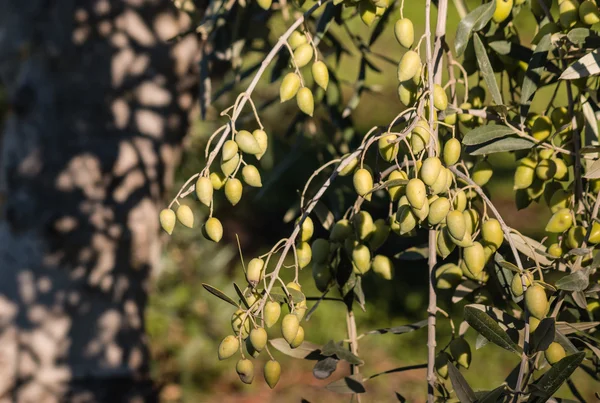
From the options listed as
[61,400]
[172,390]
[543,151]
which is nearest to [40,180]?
[61,400]

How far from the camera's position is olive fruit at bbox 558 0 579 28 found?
790 millimetres

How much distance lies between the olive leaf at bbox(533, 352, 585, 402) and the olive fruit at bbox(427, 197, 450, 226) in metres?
0.17

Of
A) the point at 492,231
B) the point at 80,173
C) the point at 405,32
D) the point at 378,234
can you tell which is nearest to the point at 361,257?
the point at 378,234

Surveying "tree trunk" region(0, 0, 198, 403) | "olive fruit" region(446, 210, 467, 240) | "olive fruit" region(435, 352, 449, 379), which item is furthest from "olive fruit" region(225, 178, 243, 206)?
"tree trunk" region(0, 0, 198, 403)

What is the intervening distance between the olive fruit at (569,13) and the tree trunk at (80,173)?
52.0 inches

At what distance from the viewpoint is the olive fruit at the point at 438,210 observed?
655mm

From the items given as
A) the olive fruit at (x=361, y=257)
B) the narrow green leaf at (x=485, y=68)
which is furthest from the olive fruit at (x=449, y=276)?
the narrow green leaf at (x=485, y=68)

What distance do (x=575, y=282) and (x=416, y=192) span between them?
0.19 metres

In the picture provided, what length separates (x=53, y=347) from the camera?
2.08m

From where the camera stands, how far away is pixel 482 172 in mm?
836

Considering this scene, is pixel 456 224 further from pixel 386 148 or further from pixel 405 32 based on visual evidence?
pixel 405 32

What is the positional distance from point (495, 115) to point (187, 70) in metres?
1.31

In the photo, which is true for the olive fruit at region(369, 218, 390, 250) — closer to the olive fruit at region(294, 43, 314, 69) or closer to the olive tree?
the olive tree

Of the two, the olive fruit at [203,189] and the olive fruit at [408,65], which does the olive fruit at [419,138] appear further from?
the olive fruit at [203,189]
